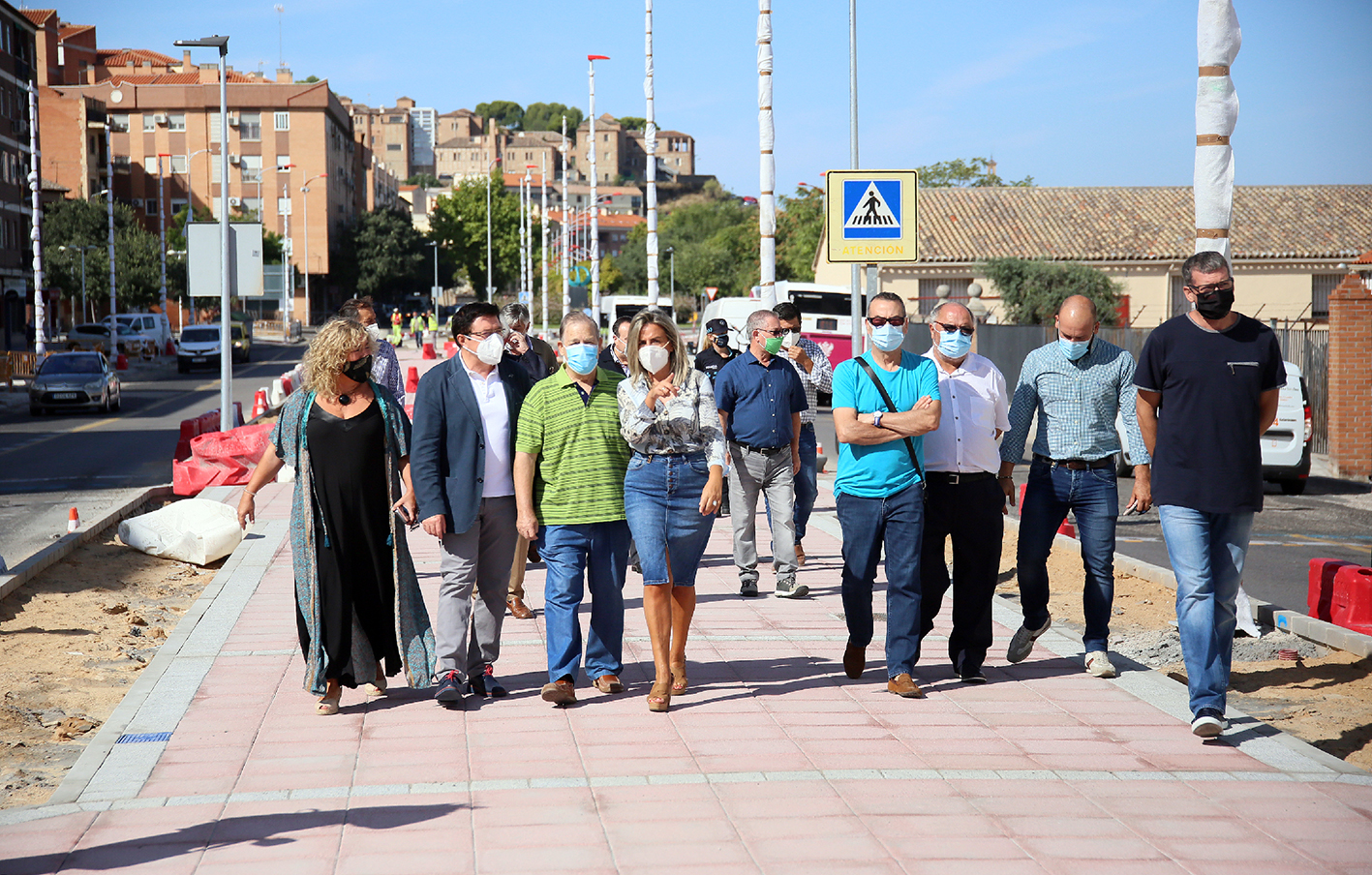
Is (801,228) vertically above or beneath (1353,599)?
above

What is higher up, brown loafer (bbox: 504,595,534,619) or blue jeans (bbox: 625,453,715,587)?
blue jeans (bbox: 625,453,715,587)

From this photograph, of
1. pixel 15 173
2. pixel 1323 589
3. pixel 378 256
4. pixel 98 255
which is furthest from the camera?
pixel 378 256

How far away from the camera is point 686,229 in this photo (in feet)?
472

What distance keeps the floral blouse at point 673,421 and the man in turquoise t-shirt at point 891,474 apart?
2.24 feet

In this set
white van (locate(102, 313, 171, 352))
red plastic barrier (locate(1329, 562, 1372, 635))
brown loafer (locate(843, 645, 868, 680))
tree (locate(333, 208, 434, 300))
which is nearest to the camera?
brown loafer (locate(843, 645, 868, 680))

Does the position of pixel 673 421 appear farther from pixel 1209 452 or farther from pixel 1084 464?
pixel 1209 452

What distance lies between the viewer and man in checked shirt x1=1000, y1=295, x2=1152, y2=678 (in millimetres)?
6805

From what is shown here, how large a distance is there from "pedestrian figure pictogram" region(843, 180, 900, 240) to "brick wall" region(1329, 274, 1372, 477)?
10867 millimetres

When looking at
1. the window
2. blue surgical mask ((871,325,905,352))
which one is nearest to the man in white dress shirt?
blue surgical mask ((871,325,905,352))

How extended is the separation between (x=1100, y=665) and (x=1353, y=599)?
2162 mm

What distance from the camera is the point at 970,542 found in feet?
22.4

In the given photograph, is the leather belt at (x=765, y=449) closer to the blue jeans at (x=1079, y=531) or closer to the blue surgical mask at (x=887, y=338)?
the blue jeans at (x=1079, y=531)

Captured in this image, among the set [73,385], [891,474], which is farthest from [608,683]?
[73,385]

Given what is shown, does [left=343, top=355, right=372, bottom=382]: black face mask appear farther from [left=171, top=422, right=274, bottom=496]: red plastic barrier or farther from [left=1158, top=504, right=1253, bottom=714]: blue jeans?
[left=171, top=422, right=274, bottom=496]: red plastic barrier
